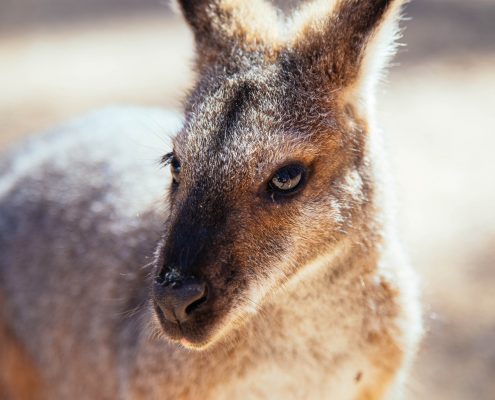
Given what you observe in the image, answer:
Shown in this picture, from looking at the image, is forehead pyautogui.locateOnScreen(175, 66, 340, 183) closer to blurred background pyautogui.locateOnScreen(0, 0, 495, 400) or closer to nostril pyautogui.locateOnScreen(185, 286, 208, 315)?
nostril pyautogui.locateOnScreen(185, 286, 208, 315)

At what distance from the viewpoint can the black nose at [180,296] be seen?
7.49 feet

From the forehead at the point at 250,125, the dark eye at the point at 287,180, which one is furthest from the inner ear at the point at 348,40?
the dark eye at the point at 287,180

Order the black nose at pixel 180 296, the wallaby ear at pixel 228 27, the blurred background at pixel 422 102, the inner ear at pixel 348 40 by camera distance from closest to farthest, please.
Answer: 1. the black nose at pixel 180 296
2. the inner ear at pixel 348 40
3. the wallaby ear at pixel 228 27
4. the blurred background at pixel 422 102

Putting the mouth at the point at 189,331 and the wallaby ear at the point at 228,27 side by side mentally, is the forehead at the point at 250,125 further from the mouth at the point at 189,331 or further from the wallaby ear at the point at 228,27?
the mouth at the point at 189,331

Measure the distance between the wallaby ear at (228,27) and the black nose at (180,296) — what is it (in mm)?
959

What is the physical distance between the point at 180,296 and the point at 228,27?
123cm

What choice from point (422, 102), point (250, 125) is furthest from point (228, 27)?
point (422, 102)

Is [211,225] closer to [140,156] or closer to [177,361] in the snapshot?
[177,361]

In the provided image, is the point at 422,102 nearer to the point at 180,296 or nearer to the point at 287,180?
the point at 287,180

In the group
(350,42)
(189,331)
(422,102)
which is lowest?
(422,102)

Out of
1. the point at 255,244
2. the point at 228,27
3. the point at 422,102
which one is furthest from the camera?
the point at 422,102

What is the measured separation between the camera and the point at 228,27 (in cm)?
302

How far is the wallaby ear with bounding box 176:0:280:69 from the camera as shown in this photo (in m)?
2.91

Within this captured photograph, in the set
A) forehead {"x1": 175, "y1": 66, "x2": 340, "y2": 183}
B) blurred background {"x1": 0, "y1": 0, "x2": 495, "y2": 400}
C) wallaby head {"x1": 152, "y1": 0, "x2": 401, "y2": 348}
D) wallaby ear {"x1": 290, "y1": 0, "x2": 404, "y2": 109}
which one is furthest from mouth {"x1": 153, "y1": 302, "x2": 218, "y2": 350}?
blurred background {"x1": 0, "y1": 0, "x2": 495, "y2": 400}
